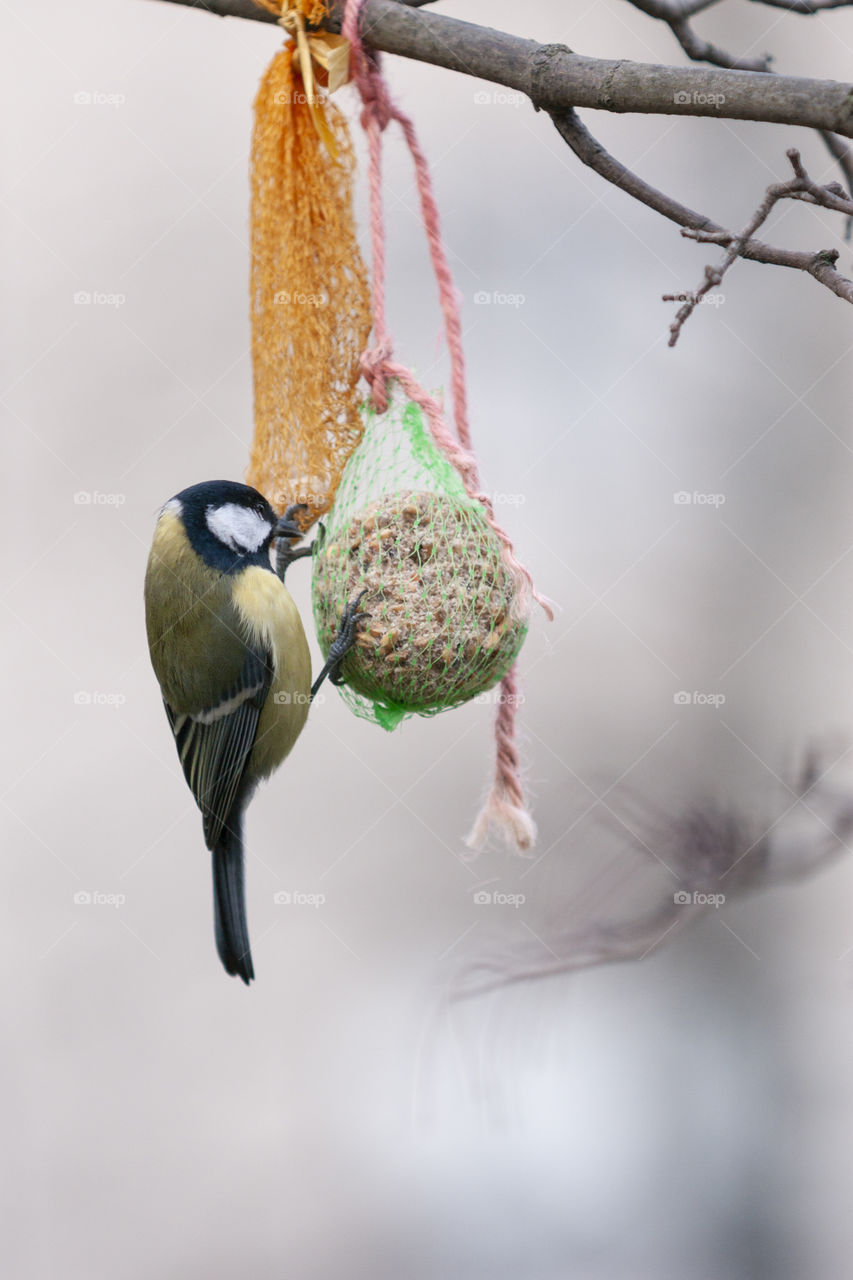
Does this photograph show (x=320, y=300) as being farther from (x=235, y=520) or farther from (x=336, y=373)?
(x=235, y=520)

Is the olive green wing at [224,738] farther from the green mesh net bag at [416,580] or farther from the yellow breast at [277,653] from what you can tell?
the green mesh net bag at [416,580]

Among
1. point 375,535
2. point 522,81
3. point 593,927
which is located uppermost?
point 522,81


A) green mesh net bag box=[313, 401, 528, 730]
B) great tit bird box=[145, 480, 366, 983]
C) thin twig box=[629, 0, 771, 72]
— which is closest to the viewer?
green mesh net bag box=[313, 401, 528, 730]

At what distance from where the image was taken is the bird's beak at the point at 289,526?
5.19 feet

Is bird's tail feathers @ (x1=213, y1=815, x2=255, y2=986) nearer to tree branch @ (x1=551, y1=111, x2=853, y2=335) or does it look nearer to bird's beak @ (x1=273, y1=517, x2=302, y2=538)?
bird's beak @ (x1=273, y1=517, x2=302, y2=538)

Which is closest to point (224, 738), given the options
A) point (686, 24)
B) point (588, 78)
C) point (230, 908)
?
point (230, 908)

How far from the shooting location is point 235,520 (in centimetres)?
160

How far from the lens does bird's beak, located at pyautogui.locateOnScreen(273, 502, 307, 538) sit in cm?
158

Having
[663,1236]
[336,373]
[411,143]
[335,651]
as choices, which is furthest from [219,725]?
[663,1236]

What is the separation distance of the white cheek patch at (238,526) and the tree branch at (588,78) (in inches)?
25.6

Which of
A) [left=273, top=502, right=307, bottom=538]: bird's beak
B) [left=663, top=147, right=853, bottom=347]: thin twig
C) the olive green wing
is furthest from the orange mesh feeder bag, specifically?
[left=663, top=147, right=853, bottom=347]: thin twig

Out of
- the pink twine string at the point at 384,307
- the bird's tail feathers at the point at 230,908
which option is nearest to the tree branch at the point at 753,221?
the pink twine string at the point at 384,307

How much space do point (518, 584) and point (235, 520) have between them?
450 millimetres

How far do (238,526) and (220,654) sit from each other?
7.9 inches
